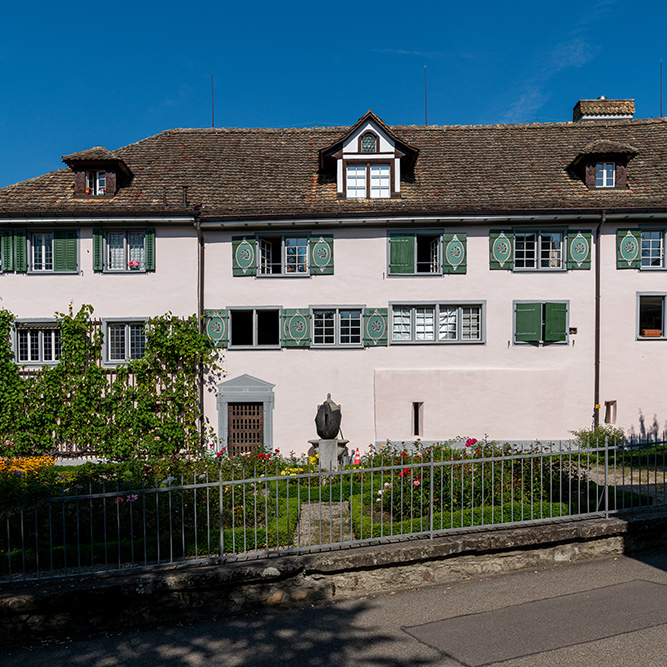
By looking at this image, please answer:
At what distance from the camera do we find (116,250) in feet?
51.0

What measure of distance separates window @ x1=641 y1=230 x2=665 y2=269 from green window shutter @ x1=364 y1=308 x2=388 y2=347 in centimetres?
751

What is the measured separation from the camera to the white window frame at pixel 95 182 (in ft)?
52.7

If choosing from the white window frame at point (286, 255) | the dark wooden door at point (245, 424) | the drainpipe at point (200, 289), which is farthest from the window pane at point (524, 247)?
the drainpipe at point (200, 289)

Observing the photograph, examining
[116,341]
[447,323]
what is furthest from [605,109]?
[116,341]

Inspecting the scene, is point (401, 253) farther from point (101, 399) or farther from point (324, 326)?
point (101, 399)

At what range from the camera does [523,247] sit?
15562 mm

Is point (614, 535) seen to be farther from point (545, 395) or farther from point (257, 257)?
point (257, 257)

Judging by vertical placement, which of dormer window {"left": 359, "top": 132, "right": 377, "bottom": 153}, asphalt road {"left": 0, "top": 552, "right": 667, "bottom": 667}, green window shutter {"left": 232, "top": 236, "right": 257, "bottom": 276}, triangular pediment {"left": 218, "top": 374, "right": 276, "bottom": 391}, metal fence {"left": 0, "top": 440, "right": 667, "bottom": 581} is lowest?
asphalt road {"left": 0, "top": 552, "right": 667, "bottom": 667}

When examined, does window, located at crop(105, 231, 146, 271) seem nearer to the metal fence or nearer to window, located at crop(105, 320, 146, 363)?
window, located at crop(105, 320, 146, 363)

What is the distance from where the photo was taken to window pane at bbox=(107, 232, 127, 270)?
610 inches

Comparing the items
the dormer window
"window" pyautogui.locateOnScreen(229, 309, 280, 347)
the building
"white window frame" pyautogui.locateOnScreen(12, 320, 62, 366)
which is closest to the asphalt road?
the building

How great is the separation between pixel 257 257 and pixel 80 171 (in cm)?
591

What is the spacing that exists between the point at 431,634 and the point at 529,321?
37.7 ft

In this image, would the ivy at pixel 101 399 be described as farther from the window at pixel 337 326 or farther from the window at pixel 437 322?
the window at pixel 437 322
